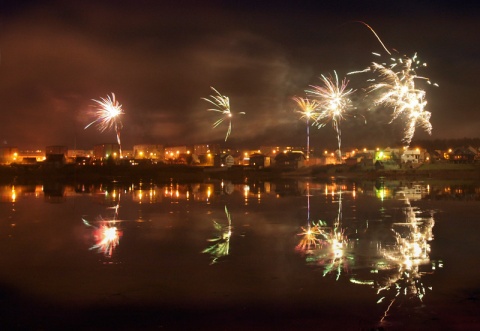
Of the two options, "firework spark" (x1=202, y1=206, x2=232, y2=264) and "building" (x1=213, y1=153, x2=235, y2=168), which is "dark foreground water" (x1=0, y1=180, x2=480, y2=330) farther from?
"building" (x1=213, y1=153, x2=235, y2=168)

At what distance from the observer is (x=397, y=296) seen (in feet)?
27.3

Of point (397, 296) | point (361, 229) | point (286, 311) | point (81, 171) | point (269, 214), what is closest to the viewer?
point (286, 311)

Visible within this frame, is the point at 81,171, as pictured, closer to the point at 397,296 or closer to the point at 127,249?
the point at 127,249

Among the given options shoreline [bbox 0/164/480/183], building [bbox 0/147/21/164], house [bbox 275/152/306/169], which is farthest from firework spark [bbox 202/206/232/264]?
building [bbox 0/147/21/164]

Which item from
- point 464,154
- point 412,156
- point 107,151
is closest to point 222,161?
point 107,151

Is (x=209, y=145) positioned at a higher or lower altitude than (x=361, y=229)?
higher

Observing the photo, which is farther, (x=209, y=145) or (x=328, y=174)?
(x=209, y=145)

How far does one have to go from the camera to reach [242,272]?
33.2 ft

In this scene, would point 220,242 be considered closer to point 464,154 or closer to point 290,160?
point 290,160

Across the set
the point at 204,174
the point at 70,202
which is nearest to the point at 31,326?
the point at 70,202

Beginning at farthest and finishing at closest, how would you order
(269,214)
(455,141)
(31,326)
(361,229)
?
(455,141)
(269,214)
(361,229)
(31,326)

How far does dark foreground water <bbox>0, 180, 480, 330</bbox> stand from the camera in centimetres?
740

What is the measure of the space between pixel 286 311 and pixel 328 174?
193ft

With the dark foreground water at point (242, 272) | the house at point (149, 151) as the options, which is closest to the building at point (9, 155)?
the house at point (149, 151)
